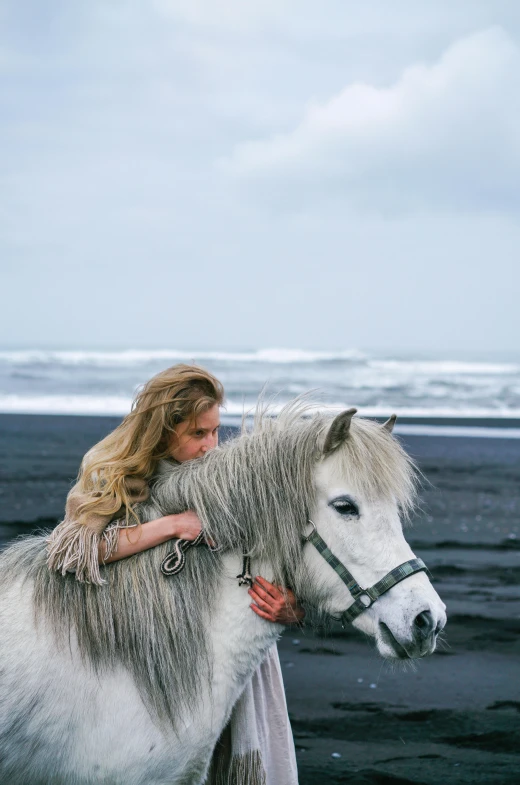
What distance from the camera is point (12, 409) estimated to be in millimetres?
19531

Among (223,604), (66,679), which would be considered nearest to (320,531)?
(223,604)

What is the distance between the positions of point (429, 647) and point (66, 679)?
1059mm

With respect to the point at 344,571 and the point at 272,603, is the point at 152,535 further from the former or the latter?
the point at 344,571

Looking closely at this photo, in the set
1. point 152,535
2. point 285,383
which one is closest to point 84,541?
point 152,535

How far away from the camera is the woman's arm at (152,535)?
2.15 meters

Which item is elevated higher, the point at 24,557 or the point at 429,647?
the point at 24,557

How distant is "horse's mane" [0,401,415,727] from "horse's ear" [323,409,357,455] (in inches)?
1.0

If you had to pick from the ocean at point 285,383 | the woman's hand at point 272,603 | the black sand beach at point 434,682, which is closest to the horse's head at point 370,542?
the woman's hand at point 272,603

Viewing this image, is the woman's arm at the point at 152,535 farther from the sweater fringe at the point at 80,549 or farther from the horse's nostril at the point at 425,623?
the horse's nostril at the point at 425,623

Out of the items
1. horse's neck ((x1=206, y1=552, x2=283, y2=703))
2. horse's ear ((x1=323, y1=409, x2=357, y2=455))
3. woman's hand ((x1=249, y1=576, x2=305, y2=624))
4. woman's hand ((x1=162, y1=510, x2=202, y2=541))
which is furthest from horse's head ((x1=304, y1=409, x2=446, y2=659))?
woman's hand ((x1=162, y1=510, x2=202, y2=541))

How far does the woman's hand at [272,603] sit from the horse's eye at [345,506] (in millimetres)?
306

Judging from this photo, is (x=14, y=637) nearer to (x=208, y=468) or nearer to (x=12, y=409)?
(x=208, y=468)

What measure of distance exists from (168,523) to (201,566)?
0.17 m

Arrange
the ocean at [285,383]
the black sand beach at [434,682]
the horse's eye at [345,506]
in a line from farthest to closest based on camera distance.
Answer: the ocean at [285,383]
the black sand beach at [434,682]
the horse's eye at [345,506]
